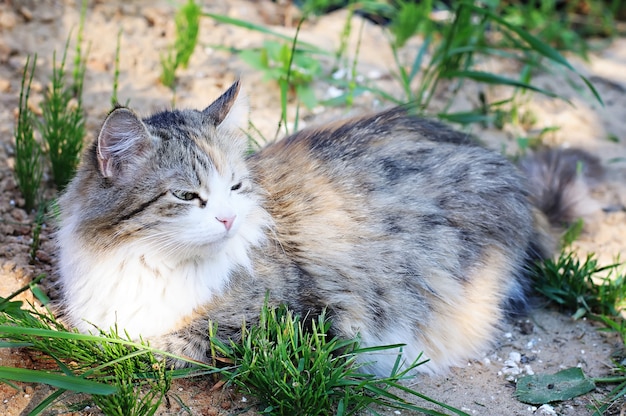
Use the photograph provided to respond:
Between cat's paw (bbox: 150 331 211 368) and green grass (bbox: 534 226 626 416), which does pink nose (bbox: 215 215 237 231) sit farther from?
green grass (bbox: 534 226 626 416)

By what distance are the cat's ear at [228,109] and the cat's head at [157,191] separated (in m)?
0.14

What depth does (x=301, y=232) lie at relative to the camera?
2709 millimetres

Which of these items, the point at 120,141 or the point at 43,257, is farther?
the point at 43,257

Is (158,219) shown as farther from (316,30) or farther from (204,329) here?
(316,30)

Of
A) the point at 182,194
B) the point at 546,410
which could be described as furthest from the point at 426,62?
the point at 182,194

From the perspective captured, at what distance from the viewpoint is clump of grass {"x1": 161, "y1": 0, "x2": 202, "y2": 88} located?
4.20 meters

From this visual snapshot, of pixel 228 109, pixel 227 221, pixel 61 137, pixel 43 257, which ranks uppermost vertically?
pixel 228 109

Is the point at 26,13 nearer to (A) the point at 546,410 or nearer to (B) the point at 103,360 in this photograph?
(B) the point at 103,360

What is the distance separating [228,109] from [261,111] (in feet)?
5.47

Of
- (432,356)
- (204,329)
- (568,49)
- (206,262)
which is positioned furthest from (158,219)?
(568,49)

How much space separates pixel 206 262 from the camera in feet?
8.14

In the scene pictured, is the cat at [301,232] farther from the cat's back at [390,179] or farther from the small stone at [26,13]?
the small stone at [26,13]

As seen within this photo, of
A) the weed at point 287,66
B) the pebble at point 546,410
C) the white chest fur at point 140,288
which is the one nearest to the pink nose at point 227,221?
the white chest fur at point 140,288

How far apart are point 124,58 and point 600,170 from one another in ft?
9.84
